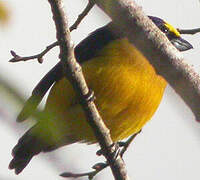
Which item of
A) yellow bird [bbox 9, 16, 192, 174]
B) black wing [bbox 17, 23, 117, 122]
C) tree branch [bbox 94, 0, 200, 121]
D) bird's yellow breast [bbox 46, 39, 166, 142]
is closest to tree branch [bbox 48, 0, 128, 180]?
tree branch [bbox 94, 0, 200, 121]

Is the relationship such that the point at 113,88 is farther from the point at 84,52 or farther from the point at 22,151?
the point at 22,151

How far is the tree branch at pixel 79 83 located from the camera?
1.88 m

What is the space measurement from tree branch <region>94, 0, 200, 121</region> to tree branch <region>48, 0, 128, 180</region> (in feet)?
1.08

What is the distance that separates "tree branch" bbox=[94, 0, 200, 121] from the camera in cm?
150

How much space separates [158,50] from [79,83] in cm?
97

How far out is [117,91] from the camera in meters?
3.71

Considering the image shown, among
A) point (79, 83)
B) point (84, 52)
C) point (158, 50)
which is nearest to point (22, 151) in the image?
point (84, 52)

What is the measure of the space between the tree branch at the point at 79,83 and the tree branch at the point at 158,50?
0.33 metres

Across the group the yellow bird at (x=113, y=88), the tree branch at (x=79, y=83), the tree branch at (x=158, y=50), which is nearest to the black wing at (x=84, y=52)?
A: the yellow bird at (x=113, y=88)

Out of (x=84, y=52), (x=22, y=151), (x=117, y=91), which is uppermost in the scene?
(x=84, y=52)

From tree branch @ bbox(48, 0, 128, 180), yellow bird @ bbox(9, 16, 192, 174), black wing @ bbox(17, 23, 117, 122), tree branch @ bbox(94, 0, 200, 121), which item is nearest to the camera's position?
tree branch @ bbox(94, 0, 200, 121)

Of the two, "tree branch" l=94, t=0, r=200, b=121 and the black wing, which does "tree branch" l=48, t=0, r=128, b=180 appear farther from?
the black wing

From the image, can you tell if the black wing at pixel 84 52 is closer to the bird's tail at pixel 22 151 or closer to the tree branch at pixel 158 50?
the bird's tail at pixel 22 151

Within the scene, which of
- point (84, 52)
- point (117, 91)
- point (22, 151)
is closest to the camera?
point (117, 91)
